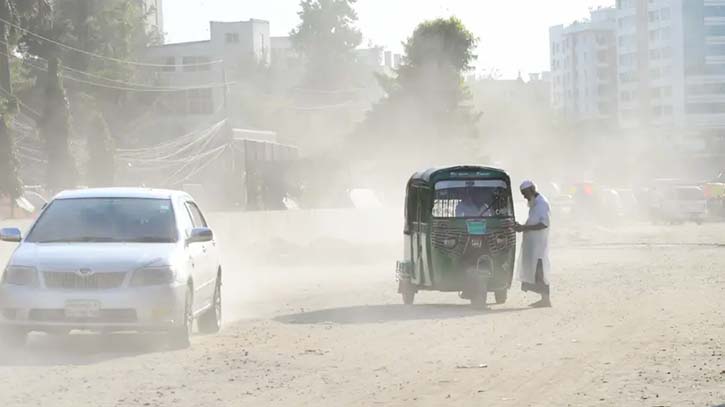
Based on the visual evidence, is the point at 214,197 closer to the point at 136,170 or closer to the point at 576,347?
the point at 136,170

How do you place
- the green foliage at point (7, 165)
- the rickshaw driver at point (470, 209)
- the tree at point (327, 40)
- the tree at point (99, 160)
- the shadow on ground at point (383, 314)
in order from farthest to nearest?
the tree at point (327, 40), the tree at point (99, 160), the green foliage at point (7, 165), the rickshaw driver at point (470, 209), the shadow on ground at point (383, 314)

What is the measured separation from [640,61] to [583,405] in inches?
6092

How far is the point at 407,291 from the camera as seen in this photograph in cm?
2145

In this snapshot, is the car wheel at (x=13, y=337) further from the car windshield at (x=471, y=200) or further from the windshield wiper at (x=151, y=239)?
the car windshield at (x=471, y=200)

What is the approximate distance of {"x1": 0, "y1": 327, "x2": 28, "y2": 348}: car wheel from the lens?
46.3 feet

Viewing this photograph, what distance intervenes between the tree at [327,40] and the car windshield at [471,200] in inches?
3828

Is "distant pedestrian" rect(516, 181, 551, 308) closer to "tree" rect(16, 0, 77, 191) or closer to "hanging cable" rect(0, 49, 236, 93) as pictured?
"tree" rect(16, 0, 77, 191)

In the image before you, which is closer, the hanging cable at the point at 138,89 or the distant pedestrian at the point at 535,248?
the distant pedestrian at the point at 535,248

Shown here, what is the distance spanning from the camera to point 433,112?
73.9 meters

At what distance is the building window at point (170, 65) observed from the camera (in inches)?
4286

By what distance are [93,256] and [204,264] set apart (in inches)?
83.2

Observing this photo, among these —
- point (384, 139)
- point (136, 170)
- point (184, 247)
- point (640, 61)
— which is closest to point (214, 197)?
point (136, 170)

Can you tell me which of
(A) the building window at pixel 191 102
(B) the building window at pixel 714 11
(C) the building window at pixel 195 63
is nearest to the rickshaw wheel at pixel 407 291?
(A) the building window at pixel 191 102

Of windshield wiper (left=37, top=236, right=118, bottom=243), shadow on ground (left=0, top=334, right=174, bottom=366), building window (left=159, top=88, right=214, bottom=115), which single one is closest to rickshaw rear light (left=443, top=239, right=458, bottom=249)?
shadow on ground (left=0, top=334, right=174, bottom=366)
